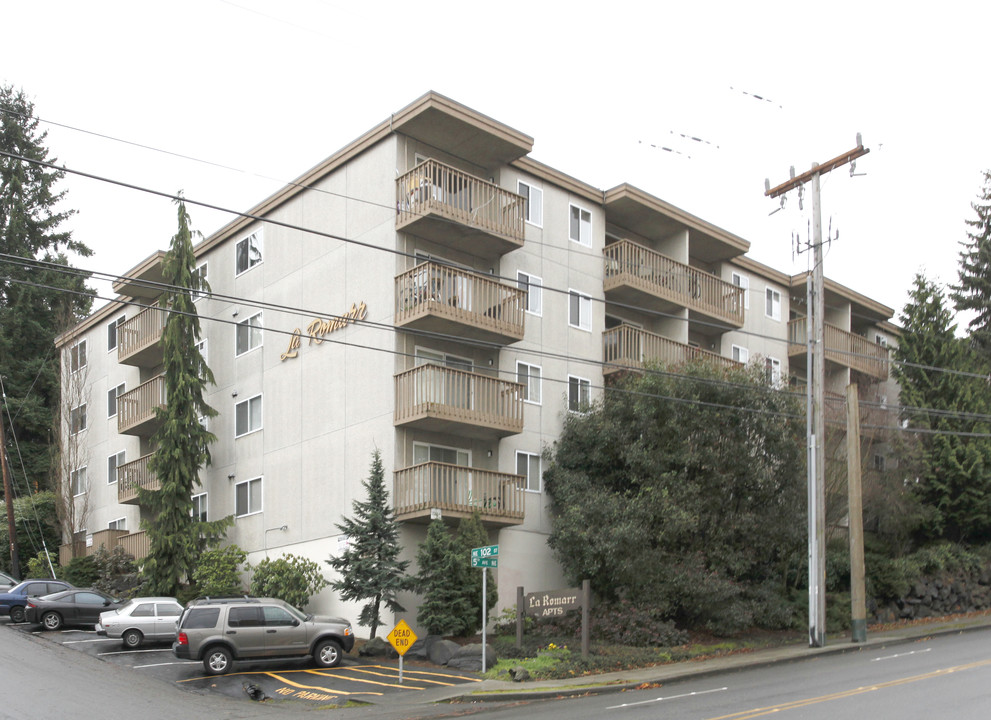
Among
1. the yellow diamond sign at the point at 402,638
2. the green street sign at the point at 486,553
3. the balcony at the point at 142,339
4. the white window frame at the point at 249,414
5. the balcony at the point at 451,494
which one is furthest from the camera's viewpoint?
the balcony at the point at 142,339

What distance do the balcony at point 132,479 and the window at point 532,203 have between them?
16485mm

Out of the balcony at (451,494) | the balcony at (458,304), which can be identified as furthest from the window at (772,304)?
the balcony at (451,494)

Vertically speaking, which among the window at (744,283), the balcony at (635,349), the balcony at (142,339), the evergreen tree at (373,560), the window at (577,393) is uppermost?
the window at (744,283)

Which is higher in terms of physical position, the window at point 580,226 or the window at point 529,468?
the window at point 580,226

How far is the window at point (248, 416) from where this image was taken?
32906 millimetres

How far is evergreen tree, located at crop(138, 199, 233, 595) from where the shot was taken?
32.0 m

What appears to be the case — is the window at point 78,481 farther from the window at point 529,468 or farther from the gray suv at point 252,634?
the window at point 529,468

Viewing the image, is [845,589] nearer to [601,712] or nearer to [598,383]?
[598,383]

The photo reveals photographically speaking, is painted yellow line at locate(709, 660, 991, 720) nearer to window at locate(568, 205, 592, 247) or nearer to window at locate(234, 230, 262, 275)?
window at locate(568, 205, 592, 247)

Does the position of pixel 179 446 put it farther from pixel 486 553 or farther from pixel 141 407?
pixel 486 553

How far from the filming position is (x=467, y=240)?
2900 cm

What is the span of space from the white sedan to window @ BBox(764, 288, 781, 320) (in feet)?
84.1

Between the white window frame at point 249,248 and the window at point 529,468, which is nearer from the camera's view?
the window at point 529,468

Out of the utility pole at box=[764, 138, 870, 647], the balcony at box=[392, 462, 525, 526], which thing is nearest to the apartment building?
the balcony at box=[392, 462, 525, 526]
